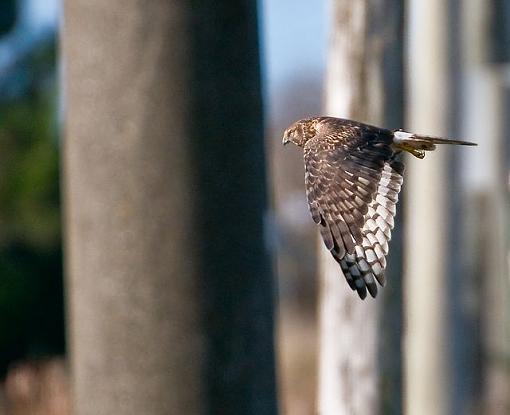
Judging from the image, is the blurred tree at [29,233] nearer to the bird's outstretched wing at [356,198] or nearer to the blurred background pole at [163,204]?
the blurred background pole at [163,204]

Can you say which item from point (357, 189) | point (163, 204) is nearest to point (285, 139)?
point (163, 204)

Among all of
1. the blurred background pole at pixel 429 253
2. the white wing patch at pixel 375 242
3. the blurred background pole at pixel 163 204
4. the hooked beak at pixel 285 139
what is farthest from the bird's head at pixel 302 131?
the blurred background pole at pixel 429 253

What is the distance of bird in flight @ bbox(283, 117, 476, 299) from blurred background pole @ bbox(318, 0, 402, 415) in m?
0.83

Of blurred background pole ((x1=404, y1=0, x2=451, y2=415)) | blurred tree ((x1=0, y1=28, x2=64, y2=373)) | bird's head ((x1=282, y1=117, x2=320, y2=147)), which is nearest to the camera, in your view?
bird's head ((x1=282, y1=117, x2=320, y2=147))

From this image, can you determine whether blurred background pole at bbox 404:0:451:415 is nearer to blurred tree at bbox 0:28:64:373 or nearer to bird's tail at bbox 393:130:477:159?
bird's tail at bbox 393:130:477:159

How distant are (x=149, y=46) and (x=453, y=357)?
337 cm

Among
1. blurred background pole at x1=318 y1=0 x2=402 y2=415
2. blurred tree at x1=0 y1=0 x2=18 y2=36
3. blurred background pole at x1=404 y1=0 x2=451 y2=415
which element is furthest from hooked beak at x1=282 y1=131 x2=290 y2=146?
blurred tree at x1=0 y1=0 x2=18 y2=36

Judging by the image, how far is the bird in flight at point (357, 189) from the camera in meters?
5.10

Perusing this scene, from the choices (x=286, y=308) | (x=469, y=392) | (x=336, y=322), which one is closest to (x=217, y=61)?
(x=336, y=322)

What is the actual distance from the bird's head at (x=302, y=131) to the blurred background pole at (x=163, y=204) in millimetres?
283

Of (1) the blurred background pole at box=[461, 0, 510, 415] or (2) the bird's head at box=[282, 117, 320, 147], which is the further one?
(1) the blurred background pole at box=[461, 0, 510, 415]

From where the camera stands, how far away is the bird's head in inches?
245

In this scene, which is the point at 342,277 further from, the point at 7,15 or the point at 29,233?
the point at 7,15

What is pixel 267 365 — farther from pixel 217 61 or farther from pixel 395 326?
pixel 217 61
